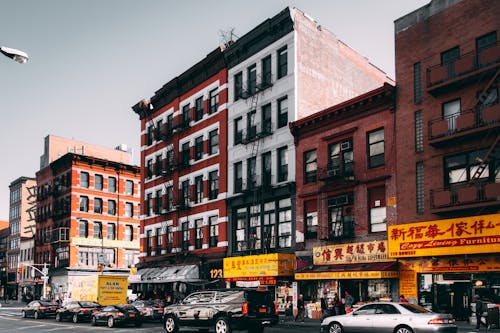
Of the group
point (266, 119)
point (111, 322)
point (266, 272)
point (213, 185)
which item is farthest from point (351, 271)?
point (213, 185)

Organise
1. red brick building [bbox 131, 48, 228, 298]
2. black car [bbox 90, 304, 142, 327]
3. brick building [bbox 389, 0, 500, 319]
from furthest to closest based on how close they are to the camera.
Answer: red brick building [bbox 131, 48, 228, 298], black car [bbox 90, 304, 142, 327], brick building [bbox 389, 0, 500, 319]

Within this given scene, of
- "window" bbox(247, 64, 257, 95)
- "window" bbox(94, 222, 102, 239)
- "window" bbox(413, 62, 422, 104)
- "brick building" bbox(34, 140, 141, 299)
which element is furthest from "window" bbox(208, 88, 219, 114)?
"window" bbox(94, 222, 102, 239)

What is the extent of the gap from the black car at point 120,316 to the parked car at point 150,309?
275 centimetres

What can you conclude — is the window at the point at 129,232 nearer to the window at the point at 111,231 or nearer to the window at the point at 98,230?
the window at the point at 111,231

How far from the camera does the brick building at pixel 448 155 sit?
2664 cm

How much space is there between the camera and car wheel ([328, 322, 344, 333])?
22.6 metres

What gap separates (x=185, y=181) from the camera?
50906mm

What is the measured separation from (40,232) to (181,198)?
43118mm

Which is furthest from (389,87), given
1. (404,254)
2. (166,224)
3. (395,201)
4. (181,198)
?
(166,224)

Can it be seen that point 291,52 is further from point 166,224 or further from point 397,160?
point 166,224

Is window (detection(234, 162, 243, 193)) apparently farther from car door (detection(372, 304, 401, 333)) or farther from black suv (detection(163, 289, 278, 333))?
car door (detection(372, 304, 401, 333))

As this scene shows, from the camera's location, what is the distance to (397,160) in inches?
1232

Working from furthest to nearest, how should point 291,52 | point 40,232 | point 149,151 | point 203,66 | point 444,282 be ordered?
point 40,232, point 149,151, point 203,66, point 291,52, point 444,282

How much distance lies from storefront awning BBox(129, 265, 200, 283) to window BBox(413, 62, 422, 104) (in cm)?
2200
